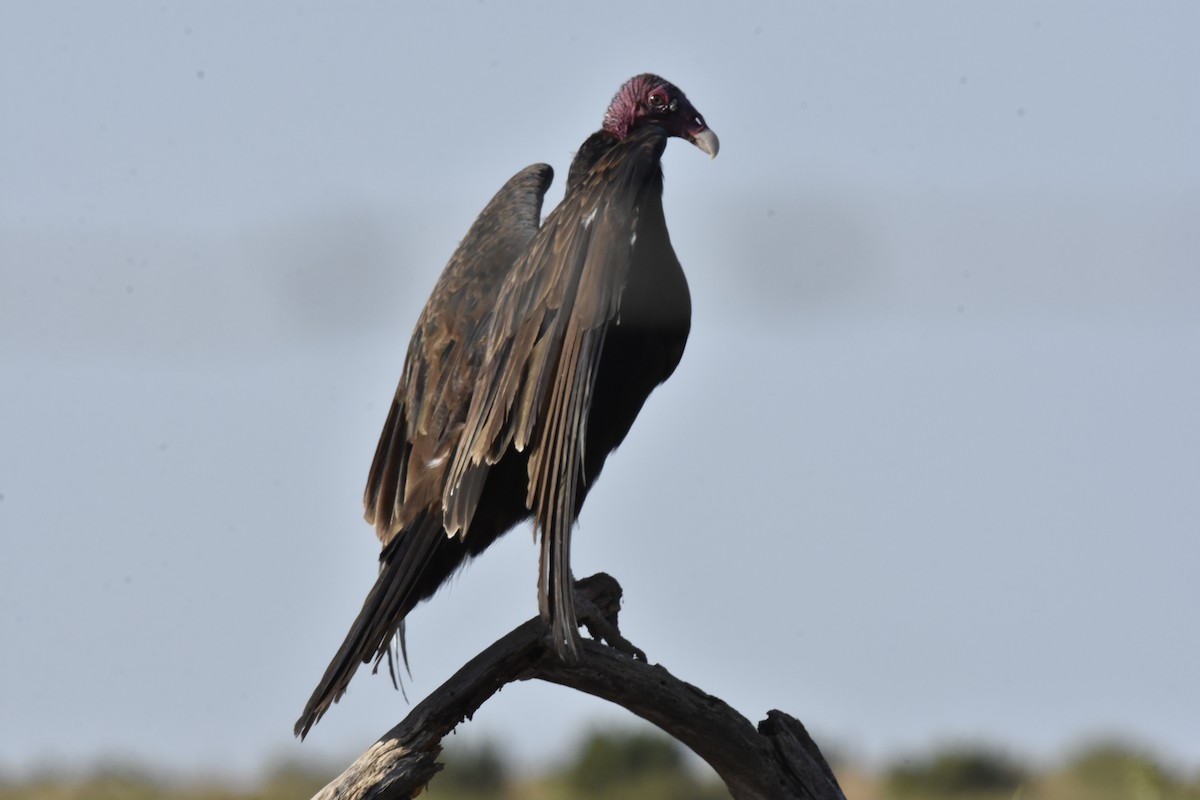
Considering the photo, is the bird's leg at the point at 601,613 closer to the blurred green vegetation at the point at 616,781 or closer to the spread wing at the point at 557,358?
the spread wing at the point at 557,358

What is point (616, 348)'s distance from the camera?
4.74m

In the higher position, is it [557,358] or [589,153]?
[589,153]

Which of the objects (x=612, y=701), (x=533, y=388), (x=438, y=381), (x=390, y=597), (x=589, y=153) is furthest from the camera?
(x=589, y=153)

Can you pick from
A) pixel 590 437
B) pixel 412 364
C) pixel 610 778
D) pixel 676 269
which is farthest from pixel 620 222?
pixel 610 778

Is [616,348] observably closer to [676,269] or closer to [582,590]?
[676,269]

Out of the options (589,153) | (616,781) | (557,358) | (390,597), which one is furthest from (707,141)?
(616,781)

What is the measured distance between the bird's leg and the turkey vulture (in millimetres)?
279

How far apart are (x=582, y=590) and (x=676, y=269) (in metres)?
0.97

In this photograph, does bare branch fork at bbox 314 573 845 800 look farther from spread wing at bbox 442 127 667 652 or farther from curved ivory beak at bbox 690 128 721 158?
curved ivory beak at bbox 690 128 721 158

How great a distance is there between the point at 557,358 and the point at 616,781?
11902 mm

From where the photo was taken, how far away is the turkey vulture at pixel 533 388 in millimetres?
4473

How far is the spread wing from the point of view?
4.43 meters

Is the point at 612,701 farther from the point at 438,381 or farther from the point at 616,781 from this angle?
the point at 616,781

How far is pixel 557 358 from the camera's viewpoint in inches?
177
